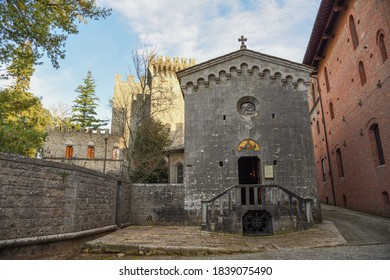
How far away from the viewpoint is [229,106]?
47.2 ft

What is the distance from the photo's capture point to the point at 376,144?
1377 cm

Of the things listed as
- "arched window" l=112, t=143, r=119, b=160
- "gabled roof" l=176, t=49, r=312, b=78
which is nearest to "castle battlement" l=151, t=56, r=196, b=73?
"arched window" l=112, t=143, r=119, b=160

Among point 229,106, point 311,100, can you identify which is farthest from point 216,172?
point 311,100

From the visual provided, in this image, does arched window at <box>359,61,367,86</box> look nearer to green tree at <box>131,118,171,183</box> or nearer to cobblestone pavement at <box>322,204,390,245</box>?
cobblestone pavement at <box>322,204,390,245</box>

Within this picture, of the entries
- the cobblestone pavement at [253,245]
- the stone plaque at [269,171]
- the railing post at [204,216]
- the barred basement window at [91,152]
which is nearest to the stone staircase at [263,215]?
the railing post at [204,216]

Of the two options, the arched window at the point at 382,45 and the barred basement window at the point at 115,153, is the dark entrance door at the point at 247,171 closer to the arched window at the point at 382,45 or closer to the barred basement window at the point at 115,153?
the arched window at the point at 382,45

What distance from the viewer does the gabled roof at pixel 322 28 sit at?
16.5 metres

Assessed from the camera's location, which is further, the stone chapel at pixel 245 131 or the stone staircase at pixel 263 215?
the stone chapel at pixel 245 131

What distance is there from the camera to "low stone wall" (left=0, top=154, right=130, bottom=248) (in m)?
6.84

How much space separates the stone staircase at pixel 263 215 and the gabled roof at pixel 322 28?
12294 millimetres

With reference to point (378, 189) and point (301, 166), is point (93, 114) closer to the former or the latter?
point (301, 166)

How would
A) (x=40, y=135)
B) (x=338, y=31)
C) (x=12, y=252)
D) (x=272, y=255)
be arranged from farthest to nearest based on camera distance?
1. (x=338, y=31)
2. (x=40, y=135)
3. (x=272, y=255)
4. (x=12, y=252)

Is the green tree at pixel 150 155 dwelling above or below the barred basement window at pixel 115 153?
below

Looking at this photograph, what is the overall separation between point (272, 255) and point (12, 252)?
6.69m
